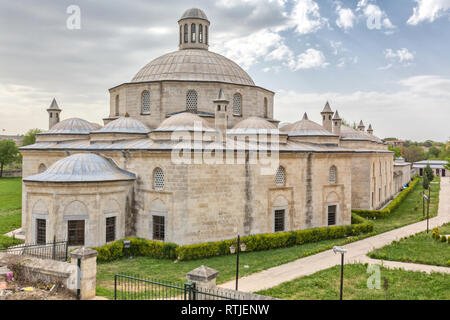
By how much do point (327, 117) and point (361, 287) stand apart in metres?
18.4

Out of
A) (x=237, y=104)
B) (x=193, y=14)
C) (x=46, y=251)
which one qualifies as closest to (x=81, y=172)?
(x=46, y=251)

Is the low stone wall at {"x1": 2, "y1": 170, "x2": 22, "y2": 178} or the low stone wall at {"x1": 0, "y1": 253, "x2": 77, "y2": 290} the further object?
the low stone wall at {"x1": 2, "y1": 170, "x2": 22, "y2": 178}

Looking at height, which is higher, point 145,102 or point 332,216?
point 145,102

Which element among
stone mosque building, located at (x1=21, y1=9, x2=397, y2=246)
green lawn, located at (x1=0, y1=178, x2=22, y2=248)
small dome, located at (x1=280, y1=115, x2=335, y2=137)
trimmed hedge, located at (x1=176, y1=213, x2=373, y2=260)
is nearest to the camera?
trimmed hedge, located at (x1=176, y1=213, x2=373, y2=260)

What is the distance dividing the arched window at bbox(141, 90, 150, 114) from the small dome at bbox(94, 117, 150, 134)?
265 centimetres

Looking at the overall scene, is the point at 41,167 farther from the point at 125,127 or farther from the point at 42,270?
the point at 42,270

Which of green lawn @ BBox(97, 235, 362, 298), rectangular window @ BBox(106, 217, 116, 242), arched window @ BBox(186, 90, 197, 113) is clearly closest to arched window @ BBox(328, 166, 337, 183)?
green lawn @ BBox(97, 235, 362, 298)

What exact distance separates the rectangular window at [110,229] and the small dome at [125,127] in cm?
680

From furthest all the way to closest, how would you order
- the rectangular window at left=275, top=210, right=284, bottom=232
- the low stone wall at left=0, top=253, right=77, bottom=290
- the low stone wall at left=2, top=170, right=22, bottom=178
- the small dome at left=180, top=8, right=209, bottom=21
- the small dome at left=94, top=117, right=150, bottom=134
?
the low stone wall at left=2, top=170, right=22, bottom=178, the small dome at left=180, top=8, right=209, bottom=21, the small dome at left=94, top=117, right=150, bottom=134, the rectangular window at left=275, top=210, right=284, bottom=232, the low stone wall at left=0, top=253, right=77, bottom=290

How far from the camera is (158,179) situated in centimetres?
2080

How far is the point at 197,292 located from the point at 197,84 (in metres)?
19.6

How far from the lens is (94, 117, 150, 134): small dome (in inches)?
966

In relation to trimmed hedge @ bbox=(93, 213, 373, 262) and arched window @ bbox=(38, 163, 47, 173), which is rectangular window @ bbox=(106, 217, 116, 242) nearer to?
trimmed hedge @ bbox=(93, 213, 373, 262)
